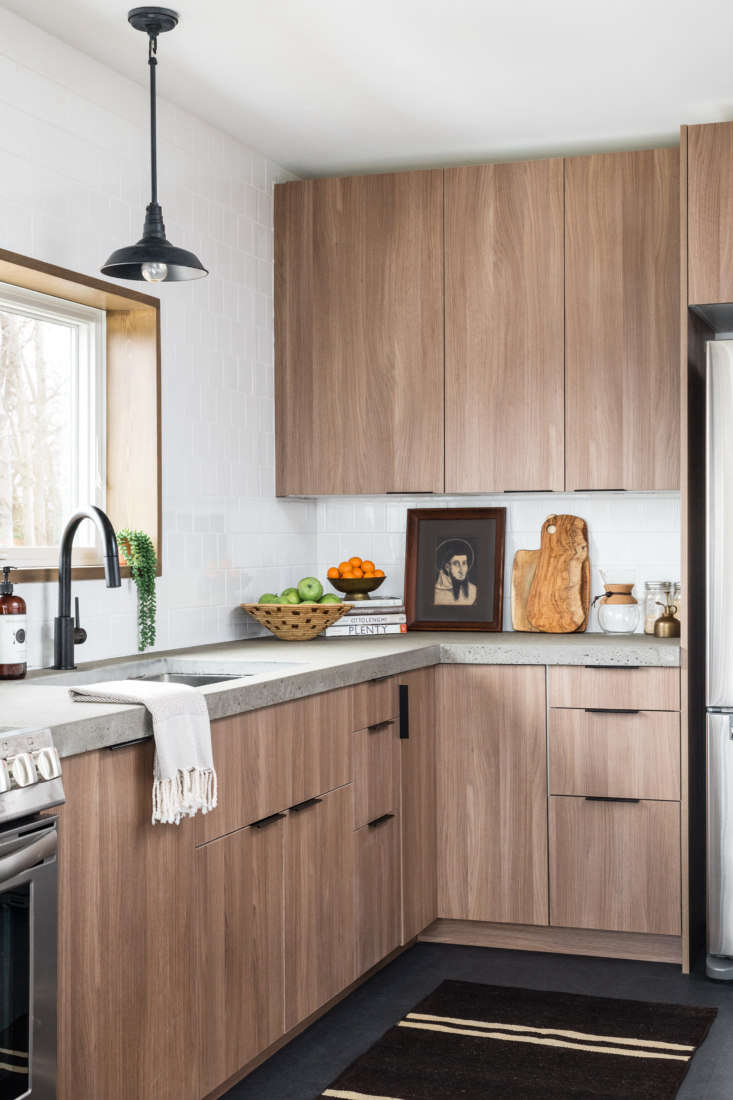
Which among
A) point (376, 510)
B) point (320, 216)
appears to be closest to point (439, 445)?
point (376, 510)

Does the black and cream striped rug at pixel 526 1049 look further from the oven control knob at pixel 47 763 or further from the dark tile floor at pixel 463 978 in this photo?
the oven control knob at pixel 47 763

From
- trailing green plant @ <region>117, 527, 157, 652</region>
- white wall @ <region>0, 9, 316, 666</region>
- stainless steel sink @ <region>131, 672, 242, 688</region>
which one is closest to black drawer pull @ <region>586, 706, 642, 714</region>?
stainless steel sink @ <region>131, 672, 242, 688</region>

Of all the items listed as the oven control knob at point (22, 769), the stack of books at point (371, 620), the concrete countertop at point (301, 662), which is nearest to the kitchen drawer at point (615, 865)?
the concrete countertop at point (301, 662)

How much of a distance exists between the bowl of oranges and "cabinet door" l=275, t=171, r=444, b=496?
287mm

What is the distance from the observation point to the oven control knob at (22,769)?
6.33 feet

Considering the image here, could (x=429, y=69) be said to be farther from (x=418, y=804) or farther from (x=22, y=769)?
(x=22, y=769)

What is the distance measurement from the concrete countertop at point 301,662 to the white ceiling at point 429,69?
1640 millimetres

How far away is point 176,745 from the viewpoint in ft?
7.79

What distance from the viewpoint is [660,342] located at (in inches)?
158

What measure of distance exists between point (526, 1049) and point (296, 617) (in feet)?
4.98

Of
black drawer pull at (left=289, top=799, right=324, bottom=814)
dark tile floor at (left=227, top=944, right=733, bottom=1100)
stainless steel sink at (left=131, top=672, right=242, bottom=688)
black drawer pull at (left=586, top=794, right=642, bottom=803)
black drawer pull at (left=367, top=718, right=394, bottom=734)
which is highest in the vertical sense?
stainless steel sink at (left=131, top=672, right=242, bottom=688)

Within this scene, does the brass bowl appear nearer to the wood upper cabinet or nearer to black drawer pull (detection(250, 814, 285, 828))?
the wood upper cabinet

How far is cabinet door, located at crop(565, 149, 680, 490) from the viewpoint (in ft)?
13.1

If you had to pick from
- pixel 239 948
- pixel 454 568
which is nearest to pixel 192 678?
pixel 239 948
